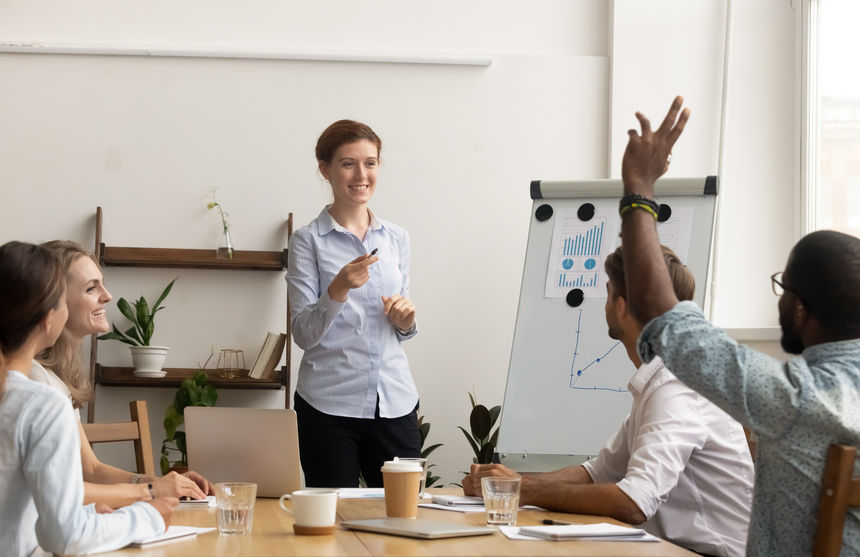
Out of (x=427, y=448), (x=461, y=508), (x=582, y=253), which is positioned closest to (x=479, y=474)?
(x=461, y=508)

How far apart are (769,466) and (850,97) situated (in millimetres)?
2923

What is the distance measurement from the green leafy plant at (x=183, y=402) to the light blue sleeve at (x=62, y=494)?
2.53m

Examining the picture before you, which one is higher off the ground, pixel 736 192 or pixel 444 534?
pixel 736 192

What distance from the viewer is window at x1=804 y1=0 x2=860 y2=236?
12.5 feet

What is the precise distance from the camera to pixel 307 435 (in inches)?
102

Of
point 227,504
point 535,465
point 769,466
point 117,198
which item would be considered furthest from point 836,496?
point 117,198

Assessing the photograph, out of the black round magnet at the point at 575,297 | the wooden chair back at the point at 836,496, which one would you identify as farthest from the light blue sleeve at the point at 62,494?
the black round magnet at the point at 575,297

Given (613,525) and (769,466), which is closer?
(769,466)

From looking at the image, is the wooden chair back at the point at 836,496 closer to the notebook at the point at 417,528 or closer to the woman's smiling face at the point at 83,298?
the notebook at the point at 417,528

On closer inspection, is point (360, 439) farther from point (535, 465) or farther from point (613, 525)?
point (613, 525)

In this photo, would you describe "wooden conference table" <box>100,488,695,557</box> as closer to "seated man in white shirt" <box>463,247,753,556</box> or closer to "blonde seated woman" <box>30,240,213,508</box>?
"blonde seated woman" <box>30,240,213,508</box>

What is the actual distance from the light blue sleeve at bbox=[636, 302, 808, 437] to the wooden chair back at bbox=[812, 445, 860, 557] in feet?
0.25

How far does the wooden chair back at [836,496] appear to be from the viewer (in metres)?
1.26

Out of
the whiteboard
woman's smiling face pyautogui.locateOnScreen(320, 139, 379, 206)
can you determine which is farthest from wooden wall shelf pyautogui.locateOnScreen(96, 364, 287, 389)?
woman's smiling face pyautogui.locateOnScreen(320, 139, 379, 206)
